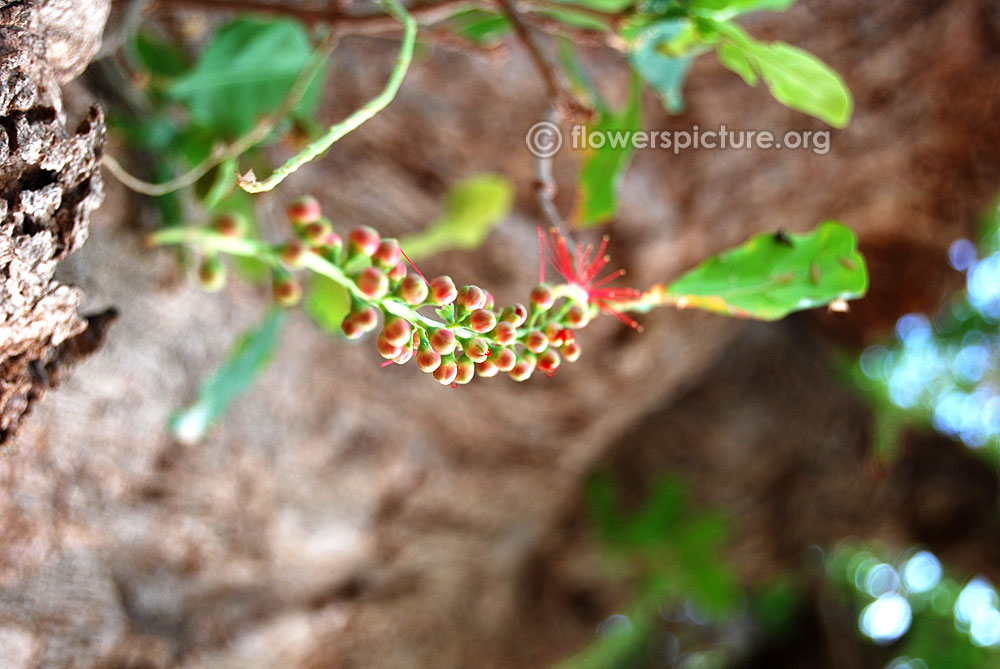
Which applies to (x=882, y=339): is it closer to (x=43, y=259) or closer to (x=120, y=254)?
(x=120, y=254)

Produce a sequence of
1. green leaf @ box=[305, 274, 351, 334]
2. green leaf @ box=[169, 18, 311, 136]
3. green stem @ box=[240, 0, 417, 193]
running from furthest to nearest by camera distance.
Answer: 1. green leaf @ box=[305, 274, 351, 334]
2. green leaf @ box=[169, 18, 311, 136]
3. green stem @ box=[240, 0, 417, 193]

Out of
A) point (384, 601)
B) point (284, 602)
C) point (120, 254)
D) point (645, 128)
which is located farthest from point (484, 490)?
point (120, 254)

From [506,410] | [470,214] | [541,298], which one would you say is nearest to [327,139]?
[541,298]

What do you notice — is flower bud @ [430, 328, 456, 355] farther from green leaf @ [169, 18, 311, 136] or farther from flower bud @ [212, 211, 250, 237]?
green leaf @ [169, 18, 311, 136]

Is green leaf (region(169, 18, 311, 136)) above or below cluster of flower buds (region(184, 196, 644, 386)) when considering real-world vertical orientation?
above
